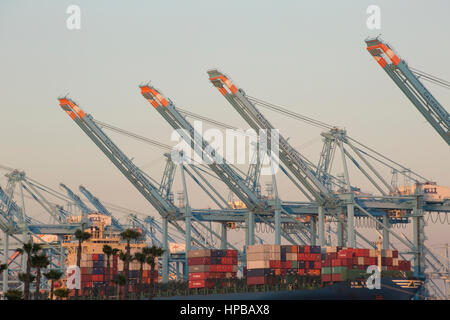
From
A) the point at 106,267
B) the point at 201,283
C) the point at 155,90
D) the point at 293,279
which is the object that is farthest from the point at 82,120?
the point at 293,279

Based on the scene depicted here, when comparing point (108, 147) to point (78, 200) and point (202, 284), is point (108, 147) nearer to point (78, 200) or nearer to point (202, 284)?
point (202, 284)

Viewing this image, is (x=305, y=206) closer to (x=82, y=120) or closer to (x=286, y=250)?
(x=286, y=250)

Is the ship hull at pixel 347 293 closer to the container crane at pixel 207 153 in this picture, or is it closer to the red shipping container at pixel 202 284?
the red shipping container at pixel 202 284

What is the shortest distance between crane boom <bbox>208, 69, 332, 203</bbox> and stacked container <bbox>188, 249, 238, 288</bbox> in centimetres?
1183

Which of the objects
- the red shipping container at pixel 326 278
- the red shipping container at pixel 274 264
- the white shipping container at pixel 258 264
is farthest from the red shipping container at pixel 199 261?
the red shipping container at pixel 326 278

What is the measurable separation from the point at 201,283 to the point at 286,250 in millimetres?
9982

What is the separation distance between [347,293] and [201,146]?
24225 mm

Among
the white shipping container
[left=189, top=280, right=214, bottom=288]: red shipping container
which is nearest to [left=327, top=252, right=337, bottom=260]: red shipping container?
the white shipping container

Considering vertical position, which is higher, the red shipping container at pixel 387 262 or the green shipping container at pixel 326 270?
the red shipping container at pixel 387 262

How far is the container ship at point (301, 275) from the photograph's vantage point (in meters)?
95.3

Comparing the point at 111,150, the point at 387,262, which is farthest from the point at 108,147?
the point at 387,262

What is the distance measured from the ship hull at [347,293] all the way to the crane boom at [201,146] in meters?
13.6

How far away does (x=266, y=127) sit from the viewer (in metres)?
102

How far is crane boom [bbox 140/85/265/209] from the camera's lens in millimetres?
105250
